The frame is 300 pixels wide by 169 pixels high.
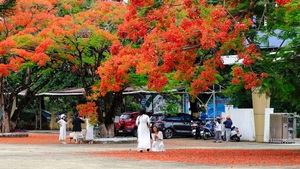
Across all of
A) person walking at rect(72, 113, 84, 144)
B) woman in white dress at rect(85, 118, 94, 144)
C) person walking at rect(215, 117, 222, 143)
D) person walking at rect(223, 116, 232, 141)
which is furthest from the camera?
person walking at rect(215, 117, 222, 143)

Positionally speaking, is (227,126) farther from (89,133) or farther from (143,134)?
(143,134)

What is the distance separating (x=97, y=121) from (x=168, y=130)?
9127 millimetres

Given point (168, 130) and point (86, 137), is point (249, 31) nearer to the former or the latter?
point (86, 137)

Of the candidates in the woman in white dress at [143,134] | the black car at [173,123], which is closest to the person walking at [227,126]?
the black car at [173,123]

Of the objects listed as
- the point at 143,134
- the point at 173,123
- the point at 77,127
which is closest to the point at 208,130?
the point at 173,123

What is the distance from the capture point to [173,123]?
41.8 metres

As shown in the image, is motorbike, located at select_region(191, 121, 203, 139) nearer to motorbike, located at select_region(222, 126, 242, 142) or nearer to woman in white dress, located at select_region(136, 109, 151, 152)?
motorbike, located at select_region(222, 126, 242, 142)

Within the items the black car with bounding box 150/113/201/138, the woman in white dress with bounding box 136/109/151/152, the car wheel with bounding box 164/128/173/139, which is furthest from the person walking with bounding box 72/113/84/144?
the car wheel with bounding box 164/128/173/139

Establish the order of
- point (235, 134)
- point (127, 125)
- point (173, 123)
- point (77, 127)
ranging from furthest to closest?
1. point (173, 123)
2. point (127, 125)
3. point (235, 134)
4. point (77, 127)

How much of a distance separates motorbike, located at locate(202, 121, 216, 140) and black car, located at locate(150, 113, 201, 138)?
176cm

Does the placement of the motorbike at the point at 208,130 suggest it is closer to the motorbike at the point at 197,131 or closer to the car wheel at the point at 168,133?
the motorbike at the point at 197,131

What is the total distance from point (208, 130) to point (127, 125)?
499 centimetres

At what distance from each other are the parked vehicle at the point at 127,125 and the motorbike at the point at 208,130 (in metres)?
4.31

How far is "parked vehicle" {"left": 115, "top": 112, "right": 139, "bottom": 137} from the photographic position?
41.6 meters
